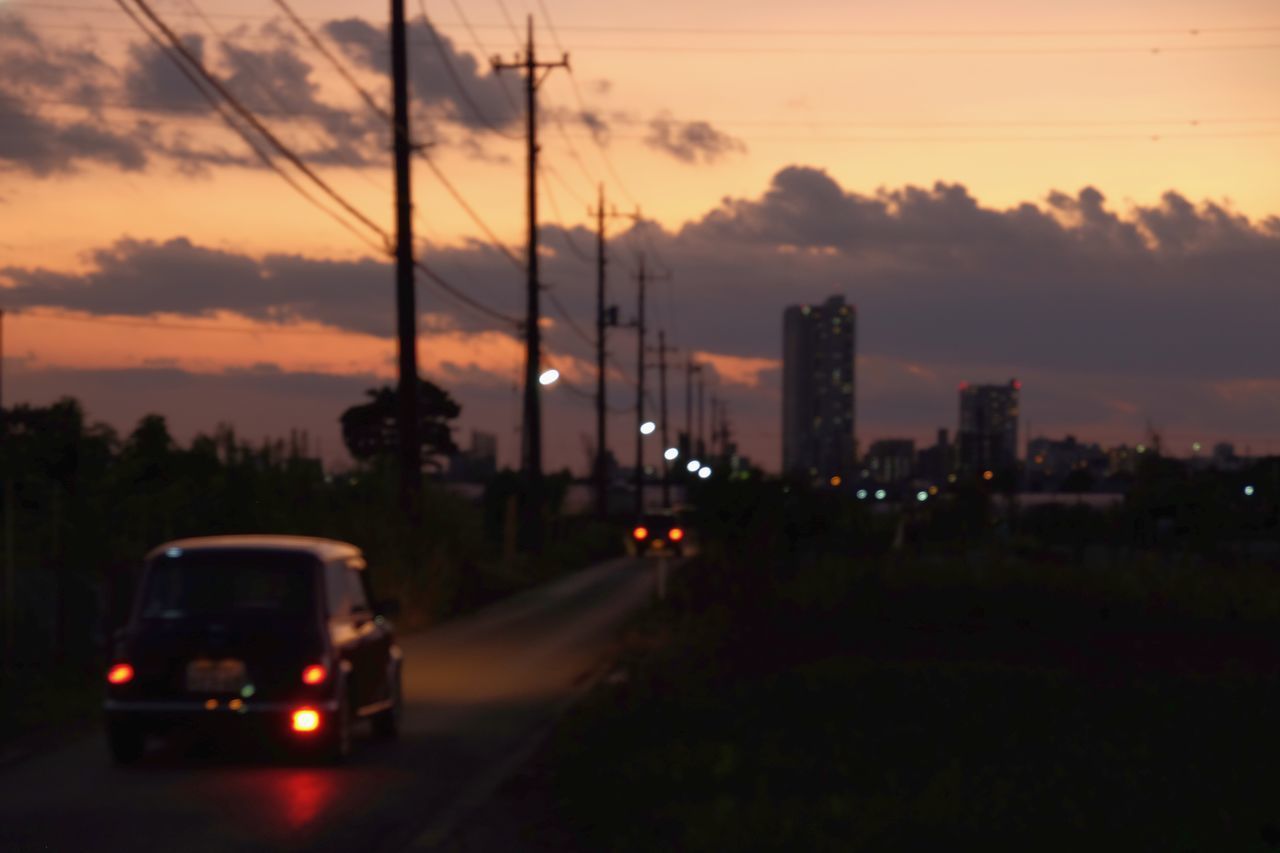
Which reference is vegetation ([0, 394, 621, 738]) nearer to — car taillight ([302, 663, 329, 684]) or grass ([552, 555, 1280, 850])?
car taillight ([302, 663, 329, 684])

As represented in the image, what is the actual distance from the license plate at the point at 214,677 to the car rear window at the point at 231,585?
45cm

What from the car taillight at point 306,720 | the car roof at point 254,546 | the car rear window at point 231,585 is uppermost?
the car roof at point 254,546

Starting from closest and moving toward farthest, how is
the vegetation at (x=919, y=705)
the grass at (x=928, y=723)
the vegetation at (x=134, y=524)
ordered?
the grass at (x=928, y=723), the vegetation at (x=919, y=705), the vegetation at (x=134, y=524)

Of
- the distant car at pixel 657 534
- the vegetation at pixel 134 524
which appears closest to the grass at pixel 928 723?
the vegetation at pixel 134 524

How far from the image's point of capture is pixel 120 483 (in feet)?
75.6

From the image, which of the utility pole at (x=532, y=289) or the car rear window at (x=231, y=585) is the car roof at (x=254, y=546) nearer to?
the car rear window at (x=231, y=585)

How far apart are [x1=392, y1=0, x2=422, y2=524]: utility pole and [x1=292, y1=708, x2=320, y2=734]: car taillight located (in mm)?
18106

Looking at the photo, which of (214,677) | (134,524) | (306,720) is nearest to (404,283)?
(134,524)

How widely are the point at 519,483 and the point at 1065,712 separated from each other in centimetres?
6533

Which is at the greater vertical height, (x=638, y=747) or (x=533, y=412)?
(x=533, y=412)

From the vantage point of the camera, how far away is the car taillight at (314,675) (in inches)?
515

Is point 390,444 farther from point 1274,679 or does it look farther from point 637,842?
point 637,842

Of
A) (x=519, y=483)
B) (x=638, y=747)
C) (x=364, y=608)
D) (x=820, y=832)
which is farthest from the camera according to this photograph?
(x=519, y=483)

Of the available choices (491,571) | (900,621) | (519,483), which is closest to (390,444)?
(519,483)
